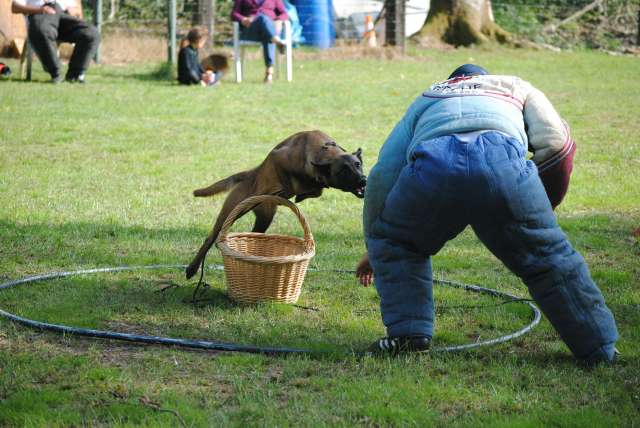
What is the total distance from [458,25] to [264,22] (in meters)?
7.54

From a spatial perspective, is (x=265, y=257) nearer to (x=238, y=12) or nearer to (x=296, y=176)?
(x=296, y=176)

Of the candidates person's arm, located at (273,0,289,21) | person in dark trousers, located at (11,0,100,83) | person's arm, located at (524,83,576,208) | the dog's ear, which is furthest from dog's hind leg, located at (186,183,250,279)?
person's arm, located at (273,0,289,21)

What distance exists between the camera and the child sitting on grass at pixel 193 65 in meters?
15.5

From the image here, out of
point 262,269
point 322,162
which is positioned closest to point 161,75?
point 262,269

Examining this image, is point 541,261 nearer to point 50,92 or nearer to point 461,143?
point 461,143

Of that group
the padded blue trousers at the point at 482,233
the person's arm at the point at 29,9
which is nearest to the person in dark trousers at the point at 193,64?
the person's arm at the point at 29,9

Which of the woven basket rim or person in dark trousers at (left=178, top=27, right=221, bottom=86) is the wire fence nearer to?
person in dark trousers at (left=178, top=27, right=221, bottom=86)

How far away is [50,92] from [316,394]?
452 inches

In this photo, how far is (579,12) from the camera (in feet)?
84.3

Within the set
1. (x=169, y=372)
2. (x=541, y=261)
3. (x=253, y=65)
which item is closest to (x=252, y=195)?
(x=169, y=372)

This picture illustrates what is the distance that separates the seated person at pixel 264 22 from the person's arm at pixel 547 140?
11991 millimetres

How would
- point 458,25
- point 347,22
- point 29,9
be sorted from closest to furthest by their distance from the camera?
1. point 29,9
2. point 458,25
3. point 347,22

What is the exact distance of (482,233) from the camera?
4.30 metres

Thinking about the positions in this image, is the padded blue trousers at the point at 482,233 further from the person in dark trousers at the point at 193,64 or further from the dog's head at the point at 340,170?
the person in dark trousers at the point at 193,64
